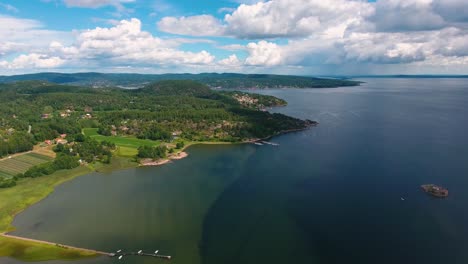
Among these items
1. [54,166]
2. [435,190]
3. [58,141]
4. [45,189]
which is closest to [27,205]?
[45,189]

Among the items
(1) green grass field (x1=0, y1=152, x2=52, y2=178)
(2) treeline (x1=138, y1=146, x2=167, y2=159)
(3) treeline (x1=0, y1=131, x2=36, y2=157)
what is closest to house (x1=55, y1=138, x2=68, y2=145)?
(3) treeline (x1=0, y1=131, x2=36, y2=157)

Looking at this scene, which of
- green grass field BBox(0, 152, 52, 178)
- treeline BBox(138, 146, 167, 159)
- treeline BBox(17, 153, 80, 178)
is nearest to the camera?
treeline BBox(17, 153, 80, 178)

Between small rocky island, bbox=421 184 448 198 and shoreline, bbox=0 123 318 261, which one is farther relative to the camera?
small rocky island, bbox=421 184 448 198

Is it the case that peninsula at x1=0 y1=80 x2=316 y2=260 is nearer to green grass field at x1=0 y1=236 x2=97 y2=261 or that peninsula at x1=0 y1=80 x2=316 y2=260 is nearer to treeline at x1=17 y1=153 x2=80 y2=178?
treeline at x1=17 y1=153 x2=80 y2=178

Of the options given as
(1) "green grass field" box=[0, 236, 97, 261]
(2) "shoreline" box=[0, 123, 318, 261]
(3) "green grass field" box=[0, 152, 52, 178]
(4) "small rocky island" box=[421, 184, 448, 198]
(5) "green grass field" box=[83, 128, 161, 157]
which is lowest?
(1) "green grass field" box=[0, 236, 97, 261]

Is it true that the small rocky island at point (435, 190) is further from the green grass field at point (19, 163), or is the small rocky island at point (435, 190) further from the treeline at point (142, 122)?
the green grass field at point (19, 163)

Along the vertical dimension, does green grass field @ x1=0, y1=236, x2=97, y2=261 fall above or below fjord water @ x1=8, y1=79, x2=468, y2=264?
below
